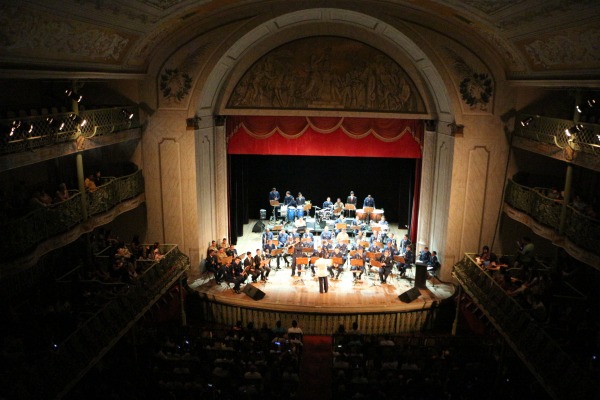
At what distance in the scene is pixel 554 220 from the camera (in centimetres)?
1275

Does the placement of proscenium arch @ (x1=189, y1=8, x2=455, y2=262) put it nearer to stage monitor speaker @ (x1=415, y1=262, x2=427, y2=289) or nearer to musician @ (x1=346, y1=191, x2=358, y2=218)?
stage monitor speaker @ (x1=415, y1=262, x2=427, y2=289)

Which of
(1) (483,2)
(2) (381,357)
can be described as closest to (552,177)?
(1) (483,2)

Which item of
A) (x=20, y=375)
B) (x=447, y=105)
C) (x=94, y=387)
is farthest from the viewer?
(x=447, y=105)

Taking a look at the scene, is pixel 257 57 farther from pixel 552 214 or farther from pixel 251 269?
pixel 552 214

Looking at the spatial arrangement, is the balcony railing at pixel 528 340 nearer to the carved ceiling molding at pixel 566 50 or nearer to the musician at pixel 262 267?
the carved ceiling molding at pixel 566 50

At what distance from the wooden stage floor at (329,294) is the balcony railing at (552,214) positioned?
3697mm

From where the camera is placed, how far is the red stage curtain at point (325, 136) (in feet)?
59.1

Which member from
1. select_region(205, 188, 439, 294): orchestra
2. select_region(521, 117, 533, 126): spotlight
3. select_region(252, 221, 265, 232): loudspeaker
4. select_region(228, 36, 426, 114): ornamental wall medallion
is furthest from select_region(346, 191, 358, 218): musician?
select_region(521, 117, 533, 126): spotlight

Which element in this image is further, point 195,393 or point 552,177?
point 552,177

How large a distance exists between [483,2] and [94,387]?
1193 centimetres

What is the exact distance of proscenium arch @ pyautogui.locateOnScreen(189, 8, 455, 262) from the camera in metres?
15.7

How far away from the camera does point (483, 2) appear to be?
1134cm

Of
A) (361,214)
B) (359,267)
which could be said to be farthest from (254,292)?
(361,214)

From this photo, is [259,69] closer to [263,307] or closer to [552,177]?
[263,307]
